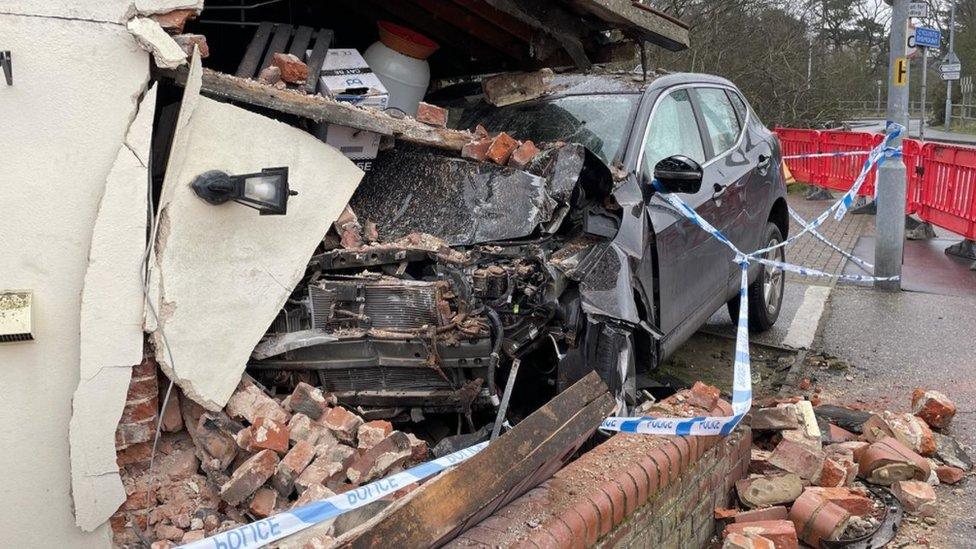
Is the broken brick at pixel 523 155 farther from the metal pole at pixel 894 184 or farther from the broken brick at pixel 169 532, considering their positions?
the metal pole at pixel 894 184

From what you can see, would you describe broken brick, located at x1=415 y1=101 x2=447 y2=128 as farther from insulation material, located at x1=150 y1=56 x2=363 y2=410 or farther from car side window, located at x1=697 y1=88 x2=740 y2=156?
car side window, located at x1=697 y1=88 x2=740 y2=156

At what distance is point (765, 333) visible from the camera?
702cm

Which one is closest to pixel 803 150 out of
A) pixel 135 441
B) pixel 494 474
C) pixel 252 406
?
→ pixel 252 406

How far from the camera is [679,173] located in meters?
4.32

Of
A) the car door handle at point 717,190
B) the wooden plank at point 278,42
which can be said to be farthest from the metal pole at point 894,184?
the wooden plank at point 278,42

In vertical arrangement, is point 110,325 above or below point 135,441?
above

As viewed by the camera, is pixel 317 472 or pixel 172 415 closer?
pixel 317 472

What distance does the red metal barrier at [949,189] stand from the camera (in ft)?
31.0

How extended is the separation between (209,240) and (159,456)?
83cm

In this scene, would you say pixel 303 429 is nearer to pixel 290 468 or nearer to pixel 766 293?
pixel 290 468

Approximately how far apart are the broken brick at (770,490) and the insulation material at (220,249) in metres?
2.28

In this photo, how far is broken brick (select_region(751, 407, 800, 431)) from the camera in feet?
14.6

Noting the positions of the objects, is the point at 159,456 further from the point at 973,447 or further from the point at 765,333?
the point at 765,333

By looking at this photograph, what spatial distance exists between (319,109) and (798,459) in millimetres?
2711
